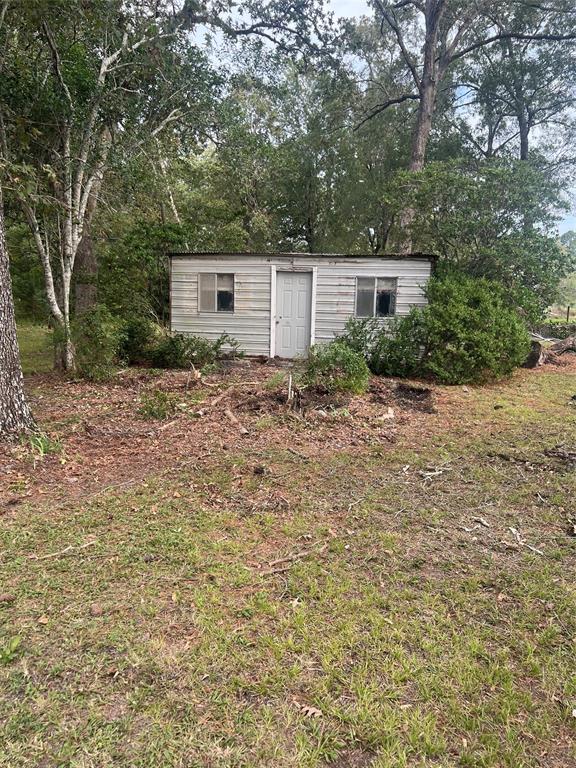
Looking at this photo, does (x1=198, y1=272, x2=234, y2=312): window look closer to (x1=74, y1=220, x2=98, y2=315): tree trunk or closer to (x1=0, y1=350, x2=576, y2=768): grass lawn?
(x1=74, y1=220, x2=98, y2=315): tree trunk

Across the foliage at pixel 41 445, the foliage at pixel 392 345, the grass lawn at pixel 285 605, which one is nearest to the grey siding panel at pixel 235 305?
the foliage at pixel 392 345

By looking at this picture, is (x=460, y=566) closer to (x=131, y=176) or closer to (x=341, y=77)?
(x=131, y=176)

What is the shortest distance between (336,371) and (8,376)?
13.1 ft

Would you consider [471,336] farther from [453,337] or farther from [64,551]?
[64,551]

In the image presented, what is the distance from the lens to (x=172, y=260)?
10.4 metres

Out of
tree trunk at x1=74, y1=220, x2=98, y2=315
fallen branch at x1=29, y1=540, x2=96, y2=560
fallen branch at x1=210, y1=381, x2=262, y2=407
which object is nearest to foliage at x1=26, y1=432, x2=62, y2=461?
fallen branch at x1=29, y1=540, x2=96, y2=560

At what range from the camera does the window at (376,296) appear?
970cm

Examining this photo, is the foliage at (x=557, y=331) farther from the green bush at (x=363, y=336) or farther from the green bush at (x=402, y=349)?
the green bush at (x=363, y=336)

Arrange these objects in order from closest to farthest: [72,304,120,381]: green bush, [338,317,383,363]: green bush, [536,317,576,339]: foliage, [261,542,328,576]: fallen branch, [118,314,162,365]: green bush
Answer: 1. [261,542,328,576]: fallen branch
2. [72,304,120,381]: green bush
3. [338,317,383,363]: green bush
4. [118,314,162,365]: green bush
5. [536,317,576,339]: foliage

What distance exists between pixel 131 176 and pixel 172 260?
2.69m

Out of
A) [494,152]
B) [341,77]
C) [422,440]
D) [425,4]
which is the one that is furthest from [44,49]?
[494,152]

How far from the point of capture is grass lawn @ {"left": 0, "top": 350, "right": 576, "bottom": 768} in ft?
4.92

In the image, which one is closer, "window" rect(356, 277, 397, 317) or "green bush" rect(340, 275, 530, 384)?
"green bush" rect(340, 275, 530, 384)

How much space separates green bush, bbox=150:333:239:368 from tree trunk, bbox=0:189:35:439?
5132mm
